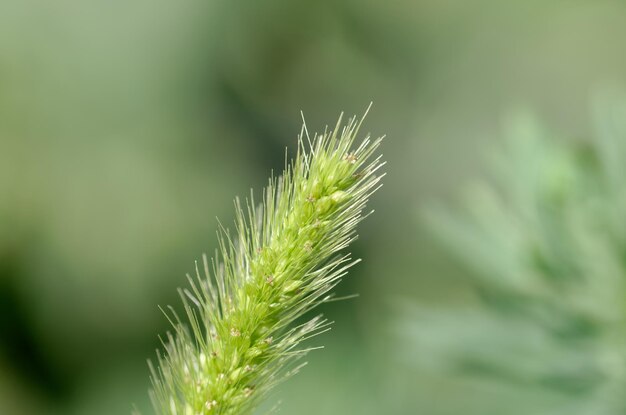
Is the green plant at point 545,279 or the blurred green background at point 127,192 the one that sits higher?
the green plant at point 545,279

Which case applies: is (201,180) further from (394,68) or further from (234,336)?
(234,336)

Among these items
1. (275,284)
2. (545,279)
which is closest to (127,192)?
(545,279)

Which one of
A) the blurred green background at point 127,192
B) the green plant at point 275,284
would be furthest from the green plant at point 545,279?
the green plant at point 275,284

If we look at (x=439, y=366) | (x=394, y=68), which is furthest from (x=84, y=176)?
(x=439, y=366)

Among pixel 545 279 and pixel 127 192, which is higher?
pixel 545 279

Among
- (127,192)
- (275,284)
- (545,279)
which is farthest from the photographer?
(127,192)

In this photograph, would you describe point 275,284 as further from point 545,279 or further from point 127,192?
point 127,192

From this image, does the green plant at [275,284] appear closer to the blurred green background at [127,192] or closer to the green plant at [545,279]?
the green plant at [545,279]

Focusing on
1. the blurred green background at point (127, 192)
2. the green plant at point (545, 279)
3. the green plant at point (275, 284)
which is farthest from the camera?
the blurred green background at point (127, 192)

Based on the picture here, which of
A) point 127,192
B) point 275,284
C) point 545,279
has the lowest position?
point 127,192
